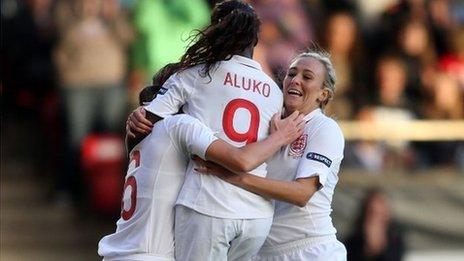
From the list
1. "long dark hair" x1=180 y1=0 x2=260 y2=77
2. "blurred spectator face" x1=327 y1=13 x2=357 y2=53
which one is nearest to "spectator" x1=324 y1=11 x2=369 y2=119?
"blurred spectator face" x1=327 y1=13 x2=357 y2=53

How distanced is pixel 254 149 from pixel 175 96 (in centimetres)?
44

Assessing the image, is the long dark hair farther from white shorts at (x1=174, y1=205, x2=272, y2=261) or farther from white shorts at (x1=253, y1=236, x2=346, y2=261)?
white shorts at (x1=253, y1=236, x2=346, y2=261)

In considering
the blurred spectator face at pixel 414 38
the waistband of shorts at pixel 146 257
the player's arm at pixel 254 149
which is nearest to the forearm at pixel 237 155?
the player's arm at pixel 254 149

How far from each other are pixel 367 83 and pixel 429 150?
84 centimetres

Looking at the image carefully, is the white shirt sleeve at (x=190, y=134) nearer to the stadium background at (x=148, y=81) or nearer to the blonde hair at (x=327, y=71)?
the blonde hair at (x=327, y=71)

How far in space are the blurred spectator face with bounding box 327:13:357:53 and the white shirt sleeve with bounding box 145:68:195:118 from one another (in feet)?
21.0

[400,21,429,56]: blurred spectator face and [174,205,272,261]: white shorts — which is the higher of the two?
[400,21,429,56]: blurred spectator face

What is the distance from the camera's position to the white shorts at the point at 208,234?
6.75 m

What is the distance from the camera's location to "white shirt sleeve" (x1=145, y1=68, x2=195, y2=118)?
6836 mm

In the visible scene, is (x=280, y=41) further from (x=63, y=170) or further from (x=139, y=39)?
(x=63, y=170)

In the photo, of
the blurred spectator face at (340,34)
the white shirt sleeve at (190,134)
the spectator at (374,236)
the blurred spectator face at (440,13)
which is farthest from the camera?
the blurred spectator face at (440,13)

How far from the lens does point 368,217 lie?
12406mm

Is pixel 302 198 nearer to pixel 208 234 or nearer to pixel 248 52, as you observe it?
pixel 208 234

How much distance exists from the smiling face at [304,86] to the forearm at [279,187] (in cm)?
40
